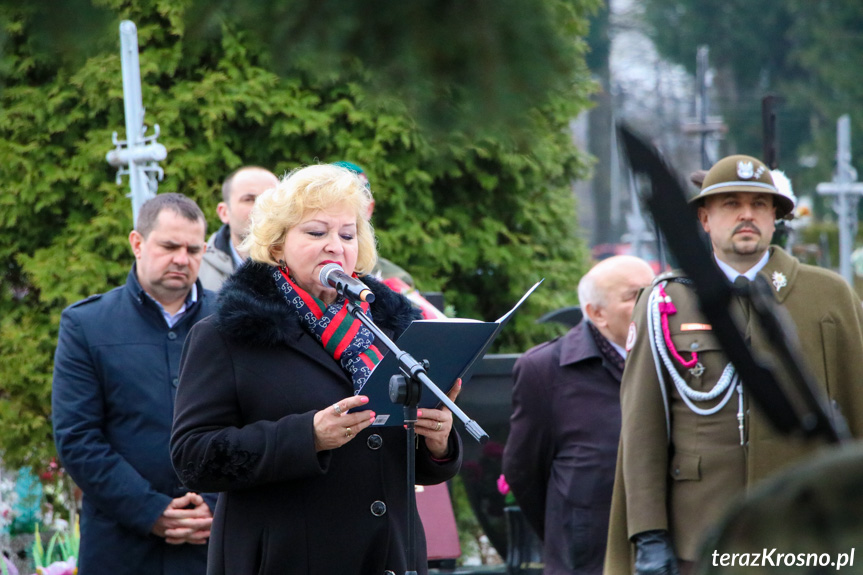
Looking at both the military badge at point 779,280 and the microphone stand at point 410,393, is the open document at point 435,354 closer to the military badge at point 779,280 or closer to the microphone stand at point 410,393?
the microphone stand at point 410,393

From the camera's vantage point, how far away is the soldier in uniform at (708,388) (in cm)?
370

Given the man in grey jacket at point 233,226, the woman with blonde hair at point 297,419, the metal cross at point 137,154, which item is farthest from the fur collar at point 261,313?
the metal cross at point 137,154

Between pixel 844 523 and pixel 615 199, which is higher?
pixel 615 199

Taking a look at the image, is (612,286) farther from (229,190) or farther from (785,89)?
(785,89)

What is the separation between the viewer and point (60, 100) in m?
6.65

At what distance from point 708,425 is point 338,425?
1.51 m

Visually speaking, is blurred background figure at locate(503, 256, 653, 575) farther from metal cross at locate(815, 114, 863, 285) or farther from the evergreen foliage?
metal cross at locate(815, 114, 863, 285)

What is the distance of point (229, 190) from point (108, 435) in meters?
1.61

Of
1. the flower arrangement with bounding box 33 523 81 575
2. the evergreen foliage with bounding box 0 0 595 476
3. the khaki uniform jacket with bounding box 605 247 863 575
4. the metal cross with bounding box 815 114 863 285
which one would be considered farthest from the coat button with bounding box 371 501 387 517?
the metal cross with bounding box 815 114 863 285

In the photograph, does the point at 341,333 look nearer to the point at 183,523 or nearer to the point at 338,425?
the point at 338,425

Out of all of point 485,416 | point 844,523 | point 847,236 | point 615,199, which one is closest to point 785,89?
point 615,199

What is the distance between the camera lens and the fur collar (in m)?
3.02

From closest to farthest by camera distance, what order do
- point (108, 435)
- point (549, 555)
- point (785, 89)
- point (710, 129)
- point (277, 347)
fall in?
point (277, 347), point (108, 435), point (549, 555), point (710, 129), point (785, 89)

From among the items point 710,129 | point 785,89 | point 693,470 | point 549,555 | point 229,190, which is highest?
point 785,89
